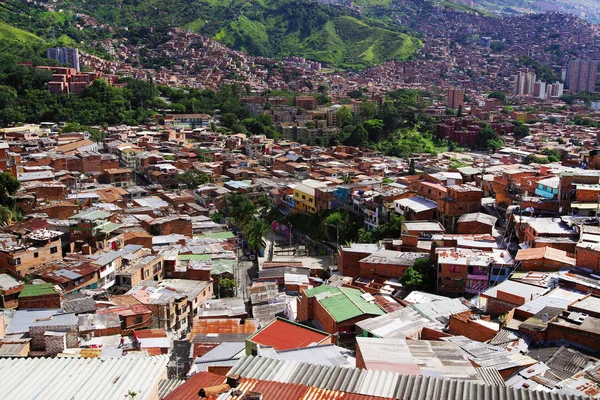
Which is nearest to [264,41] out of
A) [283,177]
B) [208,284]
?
[283,177]

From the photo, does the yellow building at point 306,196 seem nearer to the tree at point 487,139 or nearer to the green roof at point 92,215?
the green roof at point 92,215

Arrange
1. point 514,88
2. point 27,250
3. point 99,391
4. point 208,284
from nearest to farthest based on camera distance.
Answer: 1. point 99,391
2. point 27,250
3. point 208,284
4. point 514,88

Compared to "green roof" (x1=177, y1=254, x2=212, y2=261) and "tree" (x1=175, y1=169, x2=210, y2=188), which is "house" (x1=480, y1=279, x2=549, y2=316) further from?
"tree" (x1=175, y1=169, x2=210, y2=188)

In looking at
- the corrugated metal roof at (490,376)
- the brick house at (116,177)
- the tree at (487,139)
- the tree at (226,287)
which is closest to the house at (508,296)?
the corrugated metal roof at (490,376)

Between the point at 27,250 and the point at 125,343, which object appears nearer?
the point at 125,343

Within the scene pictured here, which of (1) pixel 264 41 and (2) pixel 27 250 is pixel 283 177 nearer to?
(2) pixel 27 250

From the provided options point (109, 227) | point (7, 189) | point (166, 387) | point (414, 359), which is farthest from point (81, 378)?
point (7, 189)
